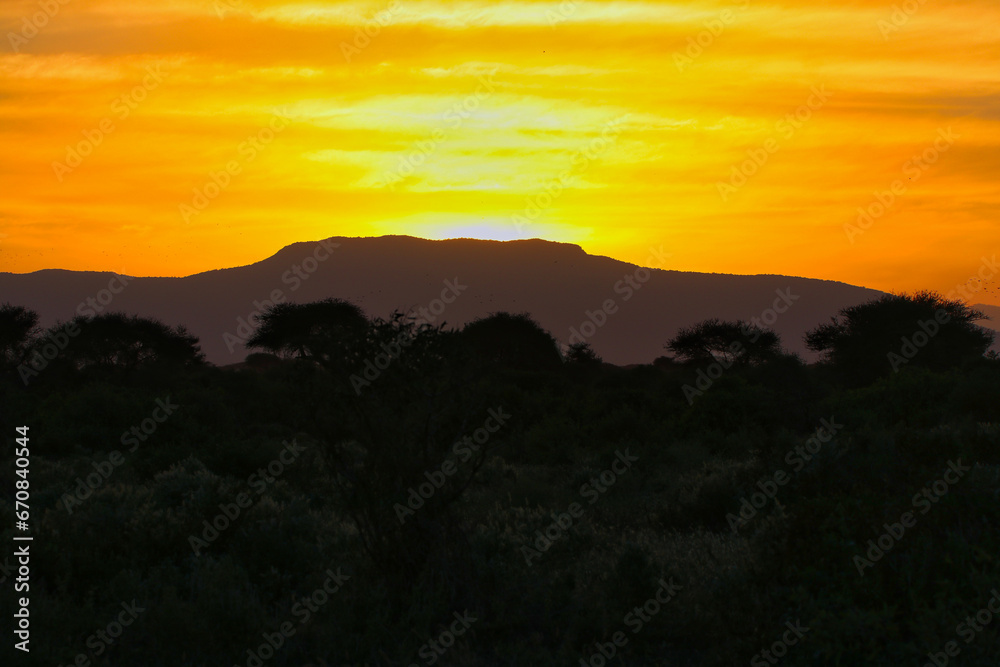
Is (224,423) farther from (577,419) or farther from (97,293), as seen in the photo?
(97,293)

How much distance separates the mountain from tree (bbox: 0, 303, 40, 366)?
249ft

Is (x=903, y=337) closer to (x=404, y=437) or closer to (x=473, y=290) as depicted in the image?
(x=404, y=437)

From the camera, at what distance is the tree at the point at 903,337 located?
1287 inches

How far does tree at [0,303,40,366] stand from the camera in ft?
138

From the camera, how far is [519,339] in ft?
150

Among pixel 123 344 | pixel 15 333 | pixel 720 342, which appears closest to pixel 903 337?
pixel 720 342

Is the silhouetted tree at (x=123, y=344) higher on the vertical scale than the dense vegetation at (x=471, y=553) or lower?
higher

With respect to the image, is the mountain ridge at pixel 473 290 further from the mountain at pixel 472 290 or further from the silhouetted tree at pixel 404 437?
the silhouetted tree at pixel 404 437

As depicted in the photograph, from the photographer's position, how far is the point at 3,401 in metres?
16.0

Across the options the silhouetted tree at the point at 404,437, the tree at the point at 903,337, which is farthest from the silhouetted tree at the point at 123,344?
the silhouetted tree at the point at 404,437

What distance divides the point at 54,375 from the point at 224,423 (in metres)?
20.8

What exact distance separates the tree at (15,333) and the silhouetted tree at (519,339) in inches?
905

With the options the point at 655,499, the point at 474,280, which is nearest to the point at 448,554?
the point at 655,499

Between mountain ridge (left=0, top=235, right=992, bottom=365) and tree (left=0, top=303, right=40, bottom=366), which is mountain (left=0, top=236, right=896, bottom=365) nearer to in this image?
mountain ridge (left=0, top=235, right=992, bottom=365)
